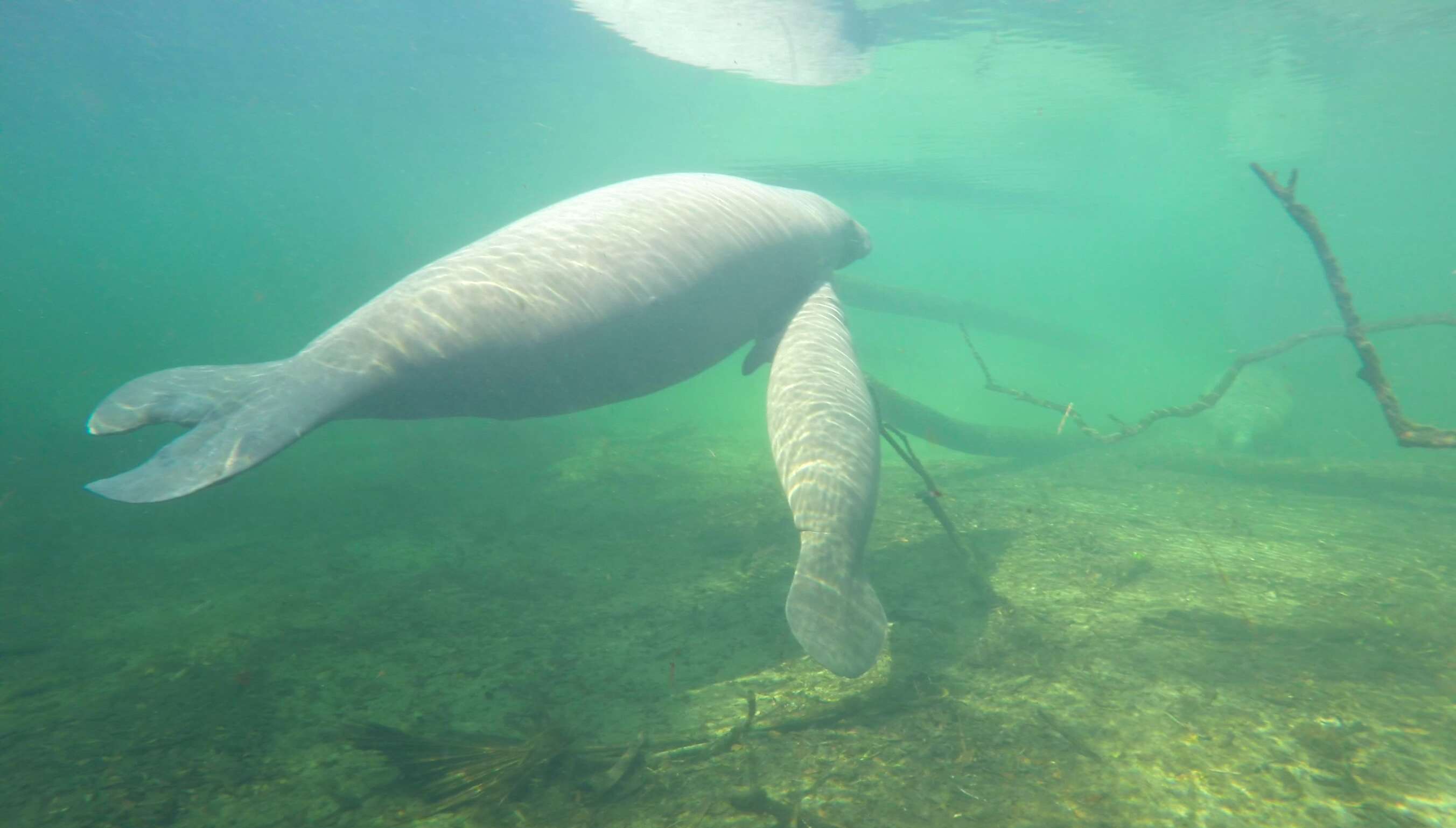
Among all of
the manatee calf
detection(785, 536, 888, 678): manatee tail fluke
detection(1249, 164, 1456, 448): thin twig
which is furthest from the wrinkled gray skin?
the manatee calf

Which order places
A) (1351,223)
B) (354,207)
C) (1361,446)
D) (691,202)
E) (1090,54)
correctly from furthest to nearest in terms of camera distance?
(1351,223) < (354,207) < (1090,54) < (1361,446) < (691,202)

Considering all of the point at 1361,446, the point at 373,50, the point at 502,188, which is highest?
the point at 373,50

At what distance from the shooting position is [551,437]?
10.5 meters

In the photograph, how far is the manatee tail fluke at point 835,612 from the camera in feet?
9.72

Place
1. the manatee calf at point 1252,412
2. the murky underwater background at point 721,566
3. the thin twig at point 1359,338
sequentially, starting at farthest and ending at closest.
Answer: the manatee calf at point 1252,412, the thin twig at point 1359,338, the murky underwater background at point 721,566

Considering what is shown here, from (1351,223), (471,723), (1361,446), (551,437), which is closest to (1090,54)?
(1361,446)

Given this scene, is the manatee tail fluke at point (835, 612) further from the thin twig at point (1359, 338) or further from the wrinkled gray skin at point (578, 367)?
the thin twig at point (1359, 338)

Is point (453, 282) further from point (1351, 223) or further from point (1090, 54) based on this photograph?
point (1351, 223)

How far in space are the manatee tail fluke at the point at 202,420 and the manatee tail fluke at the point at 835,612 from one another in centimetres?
258

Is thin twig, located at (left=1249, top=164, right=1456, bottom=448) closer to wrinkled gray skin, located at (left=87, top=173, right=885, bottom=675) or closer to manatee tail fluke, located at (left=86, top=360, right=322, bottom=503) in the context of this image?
wrinkled gray skin, located at (left=87, top=173, right=885, bottom=675)

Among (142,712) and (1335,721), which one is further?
(142,712)

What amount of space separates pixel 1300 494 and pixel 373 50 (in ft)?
78.8

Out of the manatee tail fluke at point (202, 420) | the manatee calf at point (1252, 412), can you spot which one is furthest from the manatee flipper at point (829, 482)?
the manatee calf at point (1252, 412)

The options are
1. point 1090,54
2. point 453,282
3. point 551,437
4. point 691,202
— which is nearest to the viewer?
point 453,282
